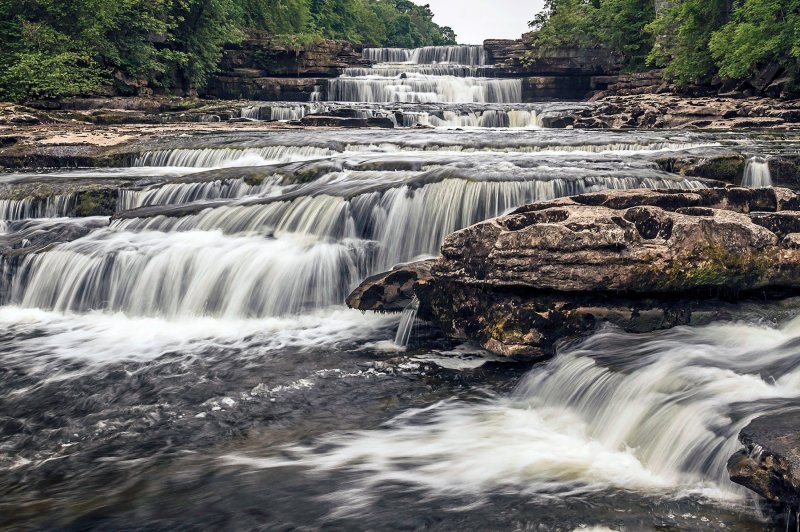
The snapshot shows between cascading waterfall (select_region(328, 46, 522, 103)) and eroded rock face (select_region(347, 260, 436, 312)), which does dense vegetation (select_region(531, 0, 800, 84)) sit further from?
eroded rock face (select_region(347, 260, 436, 312))

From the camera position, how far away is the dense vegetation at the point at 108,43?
24.9 m

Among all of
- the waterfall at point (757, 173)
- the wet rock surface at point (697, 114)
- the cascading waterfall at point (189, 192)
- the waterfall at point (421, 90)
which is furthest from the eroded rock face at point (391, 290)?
the waterfall at point (421, 90)

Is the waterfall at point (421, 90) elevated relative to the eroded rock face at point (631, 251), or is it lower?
elevated

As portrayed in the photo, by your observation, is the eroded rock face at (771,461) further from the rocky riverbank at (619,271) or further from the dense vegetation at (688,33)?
the dense vegetation at (688,33)

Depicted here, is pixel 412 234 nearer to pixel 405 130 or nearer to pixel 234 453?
pixel 234 453

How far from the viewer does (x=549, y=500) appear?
442cm

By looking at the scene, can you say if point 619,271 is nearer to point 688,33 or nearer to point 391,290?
point 391,290

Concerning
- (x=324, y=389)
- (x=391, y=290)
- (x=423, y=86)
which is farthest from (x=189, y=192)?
(x=423, y=86)

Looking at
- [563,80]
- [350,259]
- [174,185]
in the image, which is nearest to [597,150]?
[350,259]

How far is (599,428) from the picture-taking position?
17.4ft

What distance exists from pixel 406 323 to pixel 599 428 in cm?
298

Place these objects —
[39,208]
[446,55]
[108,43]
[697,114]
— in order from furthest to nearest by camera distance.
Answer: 1. [446,55]
2. [108,43]
3. [697,114]
4. [39,208]

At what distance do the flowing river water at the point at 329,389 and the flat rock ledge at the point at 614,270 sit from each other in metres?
0.26

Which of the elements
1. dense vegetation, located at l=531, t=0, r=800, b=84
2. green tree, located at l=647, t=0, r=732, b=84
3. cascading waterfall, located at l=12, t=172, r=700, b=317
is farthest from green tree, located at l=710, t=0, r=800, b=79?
cascading waterfall, located at l=12, t=172, r=700, b=317
